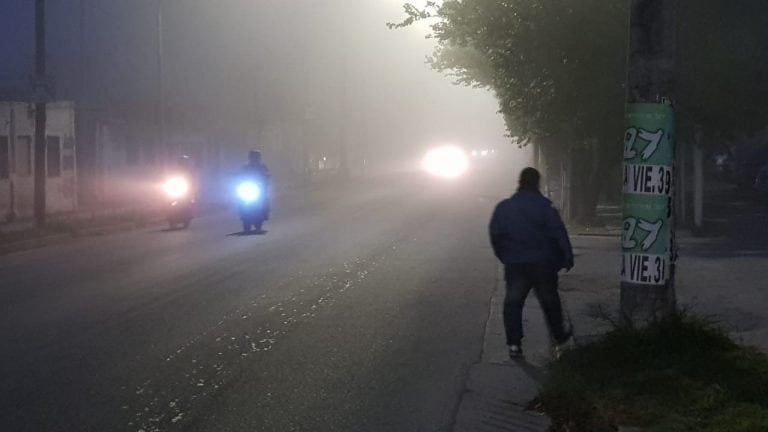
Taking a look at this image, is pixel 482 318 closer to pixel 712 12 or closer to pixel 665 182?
pixel 665 182

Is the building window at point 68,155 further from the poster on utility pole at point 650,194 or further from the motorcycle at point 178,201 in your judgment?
the poster on utility pole at point 650,194

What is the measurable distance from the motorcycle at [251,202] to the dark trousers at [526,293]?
1563 cm

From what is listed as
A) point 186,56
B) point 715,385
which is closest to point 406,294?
point 715,385

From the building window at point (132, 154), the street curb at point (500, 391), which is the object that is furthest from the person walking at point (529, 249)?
the building window at point (132, 154)

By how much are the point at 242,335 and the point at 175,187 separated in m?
17.6

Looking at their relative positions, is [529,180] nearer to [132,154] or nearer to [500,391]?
[500,391]

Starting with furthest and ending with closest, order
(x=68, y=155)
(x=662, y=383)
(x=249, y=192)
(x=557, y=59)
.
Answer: (x=68, y=155) < (x=249, y=192) < (x=557, y=59) < (x=662, y=383)

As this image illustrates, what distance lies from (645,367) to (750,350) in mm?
1179

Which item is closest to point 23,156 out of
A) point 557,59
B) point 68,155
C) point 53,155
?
point 53,155

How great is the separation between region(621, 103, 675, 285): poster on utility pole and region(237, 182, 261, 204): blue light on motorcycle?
16.5 m

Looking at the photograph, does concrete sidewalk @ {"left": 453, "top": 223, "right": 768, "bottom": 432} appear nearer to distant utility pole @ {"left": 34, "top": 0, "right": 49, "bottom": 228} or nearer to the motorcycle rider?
A: the motorcycle rider

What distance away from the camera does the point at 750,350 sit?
9.07 metres

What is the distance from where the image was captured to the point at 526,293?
10086 millimetres

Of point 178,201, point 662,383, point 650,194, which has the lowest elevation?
point 662,383
